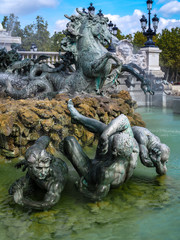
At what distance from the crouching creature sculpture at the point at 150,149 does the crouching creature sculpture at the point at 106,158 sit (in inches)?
14.2

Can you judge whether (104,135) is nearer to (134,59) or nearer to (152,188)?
(152,188)

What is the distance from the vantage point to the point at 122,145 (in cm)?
297

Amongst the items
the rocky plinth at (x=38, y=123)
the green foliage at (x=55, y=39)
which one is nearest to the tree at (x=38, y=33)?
the green foliage at (x=55, y=39)

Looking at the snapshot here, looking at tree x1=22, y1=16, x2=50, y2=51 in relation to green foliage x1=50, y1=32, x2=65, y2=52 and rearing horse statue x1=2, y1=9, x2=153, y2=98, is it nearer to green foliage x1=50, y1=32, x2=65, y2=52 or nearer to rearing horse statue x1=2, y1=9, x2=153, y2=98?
green foliage x1=50, y1=32, x2=65, y2=52

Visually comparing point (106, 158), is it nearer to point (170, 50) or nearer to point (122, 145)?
point (122, 145)

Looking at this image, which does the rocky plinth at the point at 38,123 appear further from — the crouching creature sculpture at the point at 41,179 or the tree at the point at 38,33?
the tree at the point at 38,33

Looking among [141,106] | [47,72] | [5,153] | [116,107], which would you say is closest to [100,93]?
[116,107]

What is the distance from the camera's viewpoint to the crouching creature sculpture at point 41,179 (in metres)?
2.91

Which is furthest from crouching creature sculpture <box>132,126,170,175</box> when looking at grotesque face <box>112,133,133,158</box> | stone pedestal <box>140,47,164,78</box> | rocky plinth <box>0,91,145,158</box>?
stone pedestal <box>140,47,164,78</box>

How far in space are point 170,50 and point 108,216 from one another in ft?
136

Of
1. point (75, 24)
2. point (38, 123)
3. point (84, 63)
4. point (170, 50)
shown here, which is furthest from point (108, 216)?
point (170, 50)

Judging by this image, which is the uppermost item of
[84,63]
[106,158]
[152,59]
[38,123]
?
[152,59]

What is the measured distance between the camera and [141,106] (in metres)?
14.4

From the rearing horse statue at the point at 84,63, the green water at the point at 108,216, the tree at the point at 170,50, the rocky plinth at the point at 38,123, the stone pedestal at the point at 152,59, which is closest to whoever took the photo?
the green water at the point at 108,216
